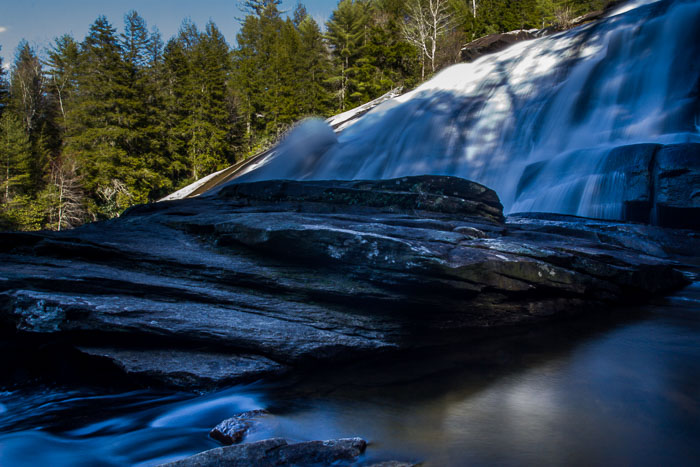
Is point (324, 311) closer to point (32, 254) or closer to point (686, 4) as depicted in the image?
point (32, 254)

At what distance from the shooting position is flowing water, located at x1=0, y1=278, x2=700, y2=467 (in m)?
2.15

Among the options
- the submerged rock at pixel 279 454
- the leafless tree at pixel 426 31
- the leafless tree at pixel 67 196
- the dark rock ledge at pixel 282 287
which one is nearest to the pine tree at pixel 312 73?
the leafless tree at pixel 426 31

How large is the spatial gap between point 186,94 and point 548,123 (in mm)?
29382

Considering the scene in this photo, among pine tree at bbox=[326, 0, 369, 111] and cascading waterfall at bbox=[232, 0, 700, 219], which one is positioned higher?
pine tree at bbox=[326, 0, 369, 111]

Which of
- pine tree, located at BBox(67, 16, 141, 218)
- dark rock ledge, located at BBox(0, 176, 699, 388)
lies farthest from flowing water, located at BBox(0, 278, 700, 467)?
pine tree, located at BBox(67, 16, 141, 218)

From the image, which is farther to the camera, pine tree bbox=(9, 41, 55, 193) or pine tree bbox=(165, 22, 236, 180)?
pine tree bbox=(9, 41, 55, 193)

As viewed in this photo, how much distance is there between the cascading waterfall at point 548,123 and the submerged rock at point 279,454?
7.29 metres

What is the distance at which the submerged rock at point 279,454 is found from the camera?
175 cm

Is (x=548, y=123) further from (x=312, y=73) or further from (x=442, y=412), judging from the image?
(x=312, y=73)

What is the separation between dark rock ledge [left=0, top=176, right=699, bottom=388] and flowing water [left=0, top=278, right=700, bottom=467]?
275 millimetres

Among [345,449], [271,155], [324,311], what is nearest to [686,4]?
[271,155]

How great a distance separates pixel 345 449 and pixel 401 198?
14.1ft

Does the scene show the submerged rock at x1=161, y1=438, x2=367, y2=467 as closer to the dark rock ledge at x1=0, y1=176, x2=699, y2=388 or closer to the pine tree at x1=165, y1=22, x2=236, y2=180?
the dark rock ledge at x1=0, y1=176, x2=699, y2=388

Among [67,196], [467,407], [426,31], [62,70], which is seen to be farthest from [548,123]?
[62,70]
